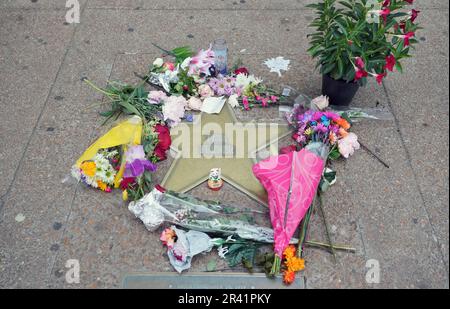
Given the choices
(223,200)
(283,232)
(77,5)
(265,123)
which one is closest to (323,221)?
(283,232)

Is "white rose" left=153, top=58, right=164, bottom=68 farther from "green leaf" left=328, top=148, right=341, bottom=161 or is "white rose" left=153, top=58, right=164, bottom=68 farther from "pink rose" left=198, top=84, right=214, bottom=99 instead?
"green leaf" left=328, top=148, right=341, bottom=161

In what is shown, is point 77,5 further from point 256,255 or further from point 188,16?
point 256,255

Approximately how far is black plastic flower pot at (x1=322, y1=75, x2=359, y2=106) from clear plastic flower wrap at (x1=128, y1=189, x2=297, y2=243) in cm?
121

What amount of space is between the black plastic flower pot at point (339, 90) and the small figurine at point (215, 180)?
1155 mm

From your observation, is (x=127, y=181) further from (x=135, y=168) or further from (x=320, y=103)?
(x=320, y=103)

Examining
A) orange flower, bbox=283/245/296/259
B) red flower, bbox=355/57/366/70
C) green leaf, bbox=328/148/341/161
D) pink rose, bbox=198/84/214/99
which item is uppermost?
red flower, bbox=355/57/366/70

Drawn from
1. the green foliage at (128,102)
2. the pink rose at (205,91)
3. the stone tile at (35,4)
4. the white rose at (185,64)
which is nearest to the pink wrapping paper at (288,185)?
the pink rose at (205,91)

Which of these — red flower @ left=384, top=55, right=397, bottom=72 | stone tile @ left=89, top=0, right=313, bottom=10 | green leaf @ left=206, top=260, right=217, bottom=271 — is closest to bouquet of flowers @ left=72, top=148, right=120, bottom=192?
green leaf @ left=206, top=260, right=217, bottom=271

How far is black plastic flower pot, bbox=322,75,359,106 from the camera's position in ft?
9.83

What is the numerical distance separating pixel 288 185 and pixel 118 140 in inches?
47.9

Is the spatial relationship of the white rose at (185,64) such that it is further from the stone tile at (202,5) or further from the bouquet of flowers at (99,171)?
the stone tile at (202,5)

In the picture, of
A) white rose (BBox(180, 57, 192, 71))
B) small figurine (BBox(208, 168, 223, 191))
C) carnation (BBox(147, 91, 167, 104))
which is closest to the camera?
small figurine (BBox(208, 168, 223, 191))

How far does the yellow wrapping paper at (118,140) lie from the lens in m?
2.70
